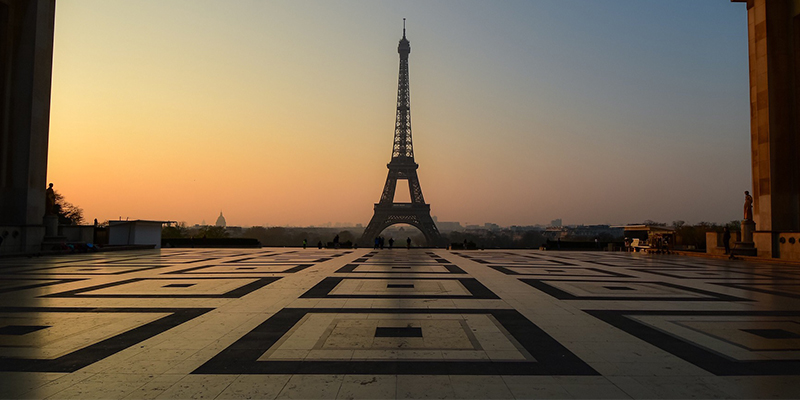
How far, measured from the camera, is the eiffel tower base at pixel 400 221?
6291cm

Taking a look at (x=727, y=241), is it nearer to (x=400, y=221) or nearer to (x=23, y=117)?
(x=23, y=117)

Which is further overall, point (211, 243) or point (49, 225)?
point (211, 243)

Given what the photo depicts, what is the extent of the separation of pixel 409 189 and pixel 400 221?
720 centimetres

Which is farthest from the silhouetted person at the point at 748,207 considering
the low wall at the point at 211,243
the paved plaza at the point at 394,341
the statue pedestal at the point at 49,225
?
the statue pedestal at the point at 49,225

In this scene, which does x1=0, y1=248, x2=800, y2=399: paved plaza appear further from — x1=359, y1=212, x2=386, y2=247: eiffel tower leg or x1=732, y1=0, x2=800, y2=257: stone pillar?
x1=359, y1=212, x2=386, y2=247: eiffel tower leg

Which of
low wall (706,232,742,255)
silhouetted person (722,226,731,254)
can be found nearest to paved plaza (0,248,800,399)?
silhouetted person (722,226,731,254)

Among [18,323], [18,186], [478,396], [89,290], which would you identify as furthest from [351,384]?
[18,186]

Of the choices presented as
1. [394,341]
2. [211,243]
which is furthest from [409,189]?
[394,341]

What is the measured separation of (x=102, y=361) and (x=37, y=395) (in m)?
1.07

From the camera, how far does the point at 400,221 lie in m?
63.5

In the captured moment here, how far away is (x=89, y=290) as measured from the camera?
10695 mm

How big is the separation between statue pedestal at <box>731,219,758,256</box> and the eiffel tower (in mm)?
38589

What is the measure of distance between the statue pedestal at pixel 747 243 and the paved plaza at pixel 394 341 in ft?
50.7

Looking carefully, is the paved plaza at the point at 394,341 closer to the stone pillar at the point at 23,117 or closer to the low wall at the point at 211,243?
the stone pillar at the point at 23,117
